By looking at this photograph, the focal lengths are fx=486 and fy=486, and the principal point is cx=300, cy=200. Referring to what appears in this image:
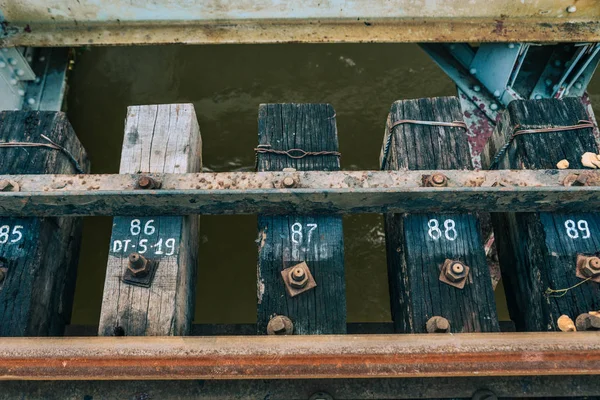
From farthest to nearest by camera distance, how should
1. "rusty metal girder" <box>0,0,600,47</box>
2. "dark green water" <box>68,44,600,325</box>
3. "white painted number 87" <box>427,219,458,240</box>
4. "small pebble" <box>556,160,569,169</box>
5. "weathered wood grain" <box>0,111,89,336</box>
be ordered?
"dark green water" <box>68,44,600,325</box> → "rusty metal girder" <box>0,0,600,47</box> → "small pebble" <box>556,160,569,169</box> → "white painted number 87" <box>427,219,458,240</box> → "weathered wood grain" <box>0,111,89,336</box>

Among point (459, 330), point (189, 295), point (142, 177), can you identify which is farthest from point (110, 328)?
point (459, 330)

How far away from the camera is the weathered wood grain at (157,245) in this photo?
271 centimetres

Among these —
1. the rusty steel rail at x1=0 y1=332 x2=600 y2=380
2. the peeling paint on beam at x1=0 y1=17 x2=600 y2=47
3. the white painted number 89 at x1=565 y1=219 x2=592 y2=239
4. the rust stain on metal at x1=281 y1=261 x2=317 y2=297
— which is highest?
the peeling paint on beam at x1=0 y1=17 x2=600 y2=47

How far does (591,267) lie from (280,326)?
1.78m

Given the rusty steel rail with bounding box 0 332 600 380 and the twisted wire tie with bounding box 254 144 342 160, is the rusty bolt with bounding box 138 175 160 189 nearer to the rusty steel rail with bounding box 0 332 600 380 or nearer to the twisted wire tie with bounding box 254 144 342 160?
the twisted wire tie with bounding box 254 144 342 160

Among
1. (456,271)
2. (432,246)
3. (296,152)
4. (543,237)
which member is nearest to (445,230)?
(432,246)

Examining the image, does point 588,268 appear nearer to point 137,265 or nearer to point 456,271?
Result: point 456,271

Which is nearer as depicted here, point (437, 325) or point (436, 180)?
point (437, 325)

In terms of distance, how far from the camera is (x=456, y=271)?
8.96 feet

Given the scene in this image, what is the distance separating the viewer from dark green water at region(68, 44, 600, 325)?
17.5ft

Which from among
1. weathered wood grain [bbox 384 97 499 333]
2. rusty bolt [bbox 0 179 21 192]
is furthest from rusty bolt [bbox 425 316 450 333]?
rusty bolt [bbox 0 179 21 192]

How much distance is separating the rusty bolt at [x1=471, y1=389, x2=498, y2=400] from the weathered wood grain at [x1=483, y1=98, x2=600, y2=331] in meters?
0.58

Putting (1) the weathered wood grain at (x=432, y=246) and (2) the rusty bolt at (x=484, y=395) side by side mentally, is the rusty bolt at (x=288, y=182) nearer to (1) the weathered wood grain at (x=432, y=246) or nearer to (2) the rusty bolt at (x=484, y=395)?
(1) the weathered wood grain at (x=432, y=246)

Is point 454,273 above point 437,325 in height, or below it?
above
